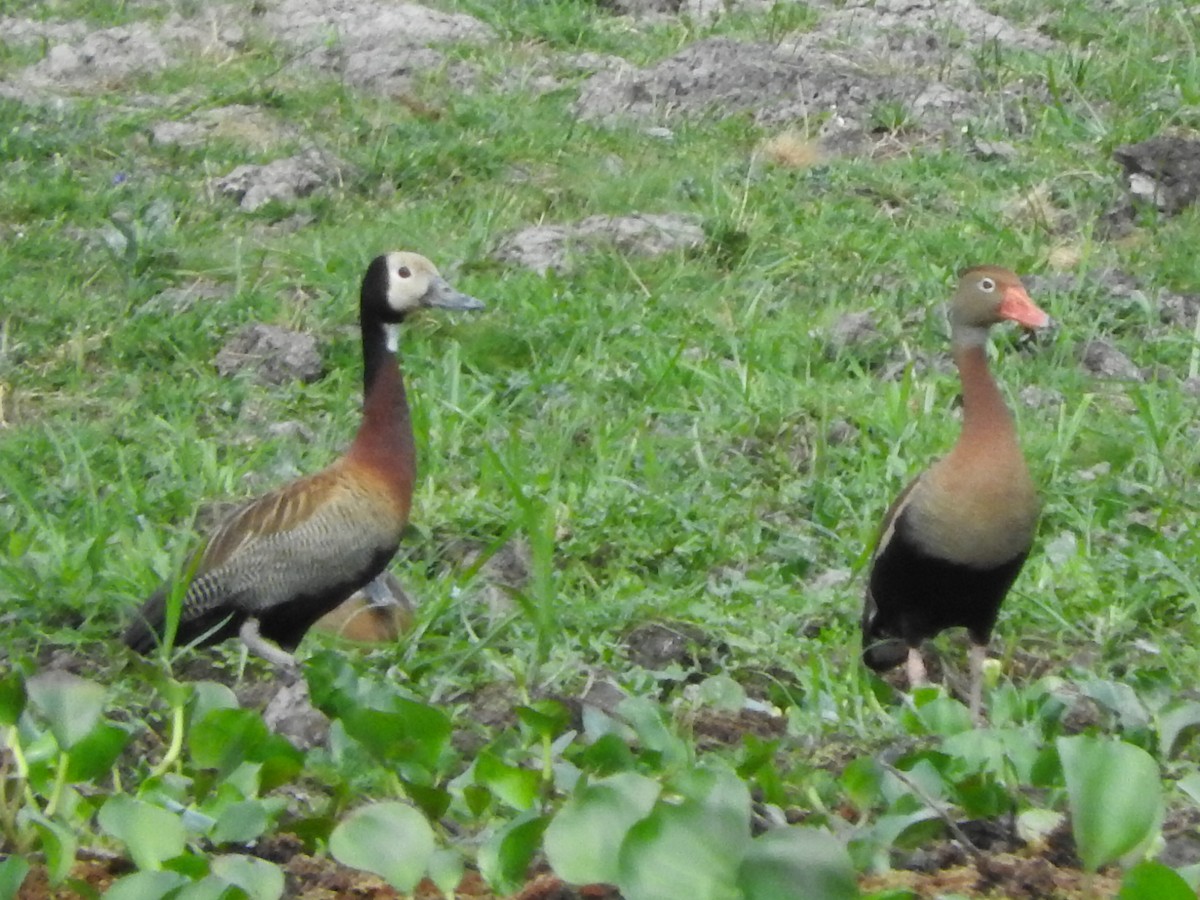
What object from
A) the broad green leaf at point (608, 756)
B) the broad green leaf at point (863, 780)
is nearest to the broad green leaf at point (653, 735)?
the broad green leaf at point (608, 756)

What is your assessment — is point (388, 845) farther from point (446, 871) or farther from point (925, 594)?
point (925, 594)

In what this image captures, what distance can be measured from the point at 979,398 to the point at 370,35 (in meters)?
6.40

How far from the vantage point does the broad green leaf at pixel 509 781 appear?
2.58m

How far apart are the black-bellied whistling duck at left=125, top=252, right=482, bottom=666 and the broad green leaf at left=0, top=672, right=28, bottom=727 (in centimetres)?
262

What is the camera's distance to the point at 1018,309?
5746 mm

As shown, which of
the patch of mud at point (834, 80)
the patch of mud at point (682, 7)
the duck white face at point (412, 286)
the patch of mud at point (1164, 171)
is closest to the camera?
the duck white face at point (412, 286)

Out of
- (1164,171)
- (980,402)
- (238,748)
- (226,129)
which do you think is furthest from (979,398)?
(226,129)

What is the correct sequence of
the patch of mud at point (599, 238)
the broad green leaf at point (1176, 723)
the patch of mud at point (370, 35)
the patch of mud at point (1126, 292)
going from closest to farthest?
the broad green leaf at point (1176, 723)
the patch of mud at point (1126, 292)
the patch of mud at point (599, 238)
the patch of mud at point (370, 35)

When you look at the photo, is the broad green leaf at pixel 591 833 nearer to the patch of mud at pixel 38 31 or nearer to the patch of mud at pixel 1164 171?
the patch of mud at pixel 1164 171

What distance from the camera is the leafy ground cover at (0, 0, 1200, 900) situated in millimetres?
2549

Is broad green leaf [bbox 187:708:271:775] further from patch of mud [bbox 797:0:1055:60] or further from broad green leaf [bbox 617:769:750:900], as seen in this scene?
patch of mud [bbox 797:0:1055:60]

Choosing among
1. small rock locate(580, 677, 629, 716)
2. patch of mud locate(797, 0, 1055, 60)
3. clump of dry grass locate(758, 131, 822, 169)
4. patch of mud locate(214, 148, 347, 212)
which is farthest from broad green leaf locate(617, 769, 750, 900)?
patch of mud locate(797, 0, 1055, 60)

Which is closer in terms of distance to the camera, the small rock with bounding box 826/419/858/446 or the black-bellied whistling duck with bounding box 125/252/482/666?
the black-bellied whistling duck with bounding box 125/252/482/666

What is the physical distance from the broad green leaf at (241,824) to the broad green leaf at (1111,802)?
35.3 inches
